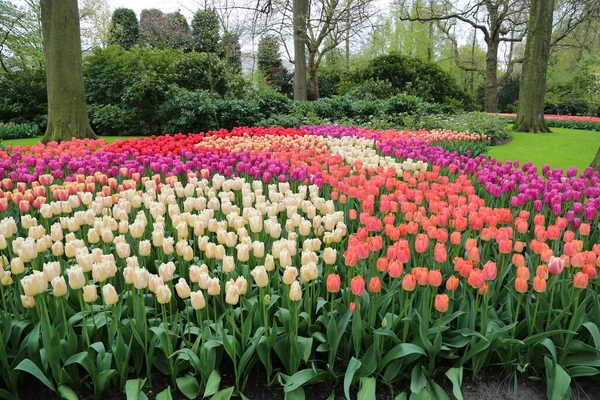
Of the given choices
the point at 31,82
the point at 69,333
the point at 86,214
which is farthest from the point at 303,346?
the point at 31,82

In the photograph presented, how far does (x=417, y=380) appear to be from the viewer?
2127mm

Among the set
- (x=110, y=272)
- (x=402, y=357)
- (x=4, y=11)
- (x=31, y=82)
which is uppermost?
(x=4, y=11)

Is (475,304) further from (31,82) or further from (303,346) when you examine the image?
(31,82)

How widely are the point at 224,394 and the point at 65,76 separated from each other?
976 centimetres

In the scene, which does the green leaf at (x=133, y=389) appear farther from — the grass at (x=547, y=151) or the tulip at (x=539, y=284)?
the grass at (x=547, y=151)

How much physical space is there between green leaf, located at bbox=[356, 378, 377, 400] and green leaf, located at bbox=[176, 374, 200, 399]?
0.74 metres

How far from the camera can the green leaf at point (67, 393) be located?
202cm

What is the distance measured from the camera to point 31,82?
56.3 feet

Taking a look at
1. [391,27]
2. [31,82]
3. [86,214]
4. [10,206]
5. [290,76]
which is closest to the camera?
[86,214]

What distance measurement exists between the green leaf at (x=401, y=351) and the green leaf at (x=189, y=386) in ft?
2.84

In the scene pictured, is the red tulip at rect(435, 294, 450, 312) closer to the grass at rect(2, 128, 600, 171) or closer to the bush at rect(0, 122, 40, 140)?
the grass at rect(2, 128, 600, 171)

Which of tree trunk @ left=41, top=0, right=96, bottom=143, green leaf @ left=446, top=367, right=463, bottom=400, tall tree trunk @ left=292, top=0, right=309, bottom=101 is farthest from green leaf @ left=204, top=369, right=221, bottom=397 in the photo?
tall tree trunk @ left=292, top=0, right=309, bottom=101

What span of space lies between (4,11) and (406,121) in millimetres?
22028

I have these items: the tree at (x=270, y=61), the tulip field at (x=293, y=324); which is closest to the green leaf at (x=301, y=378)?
the tulip field at (x=293, y=324)
